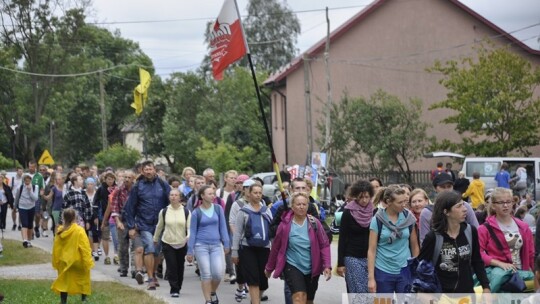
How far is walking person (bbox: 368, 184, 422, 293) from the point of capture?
9.82 m

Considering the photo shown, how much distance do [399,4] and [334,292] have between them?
111 ft

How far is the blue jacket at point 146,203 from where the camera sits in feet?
50.2

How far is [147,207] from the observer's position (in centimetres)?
1533

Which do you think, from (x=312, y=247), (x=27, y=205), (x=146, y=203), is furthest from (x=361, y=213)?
(x=27, y=205)

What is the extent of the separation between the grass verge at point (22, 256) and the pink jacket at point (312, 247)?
10239mm

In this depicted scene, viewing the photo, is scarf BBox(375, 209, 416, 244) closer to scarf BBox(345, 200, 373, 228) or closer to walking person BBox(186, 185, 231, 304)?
scarf BBox(345, 200, 373, 228)

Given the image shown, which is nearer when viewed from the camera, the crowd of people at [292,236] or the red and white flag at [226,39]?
the crowd of people at [292,236]

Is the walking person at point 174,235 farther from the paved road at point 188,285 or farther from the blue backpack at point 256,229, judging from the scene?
the blue backpack at point 256,229

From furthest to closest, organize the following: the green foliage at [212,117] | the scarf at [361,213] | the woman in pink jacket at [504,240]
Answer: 1. the green foliage at [212,117]
2. the scarf at [361,213]
3. the woman in pink jacket at [504,240]

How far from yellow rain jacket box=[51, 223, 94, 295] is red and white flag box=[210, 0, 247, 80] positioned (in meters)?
2.84

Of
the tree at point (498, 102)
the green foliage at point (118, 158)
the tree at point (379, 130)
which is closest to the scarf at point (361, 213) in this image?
the tree at point (498, 102)

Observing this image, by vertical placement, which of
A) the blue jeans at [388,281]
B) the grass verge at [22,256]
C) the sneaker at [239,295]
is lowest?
the grass verge at [22,256]

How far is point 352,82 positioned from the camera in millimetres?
48469

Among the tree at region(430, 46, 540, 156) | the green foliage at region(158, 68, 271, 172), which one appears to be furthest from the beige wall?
the tree at region(430, 46, 540, 156)
